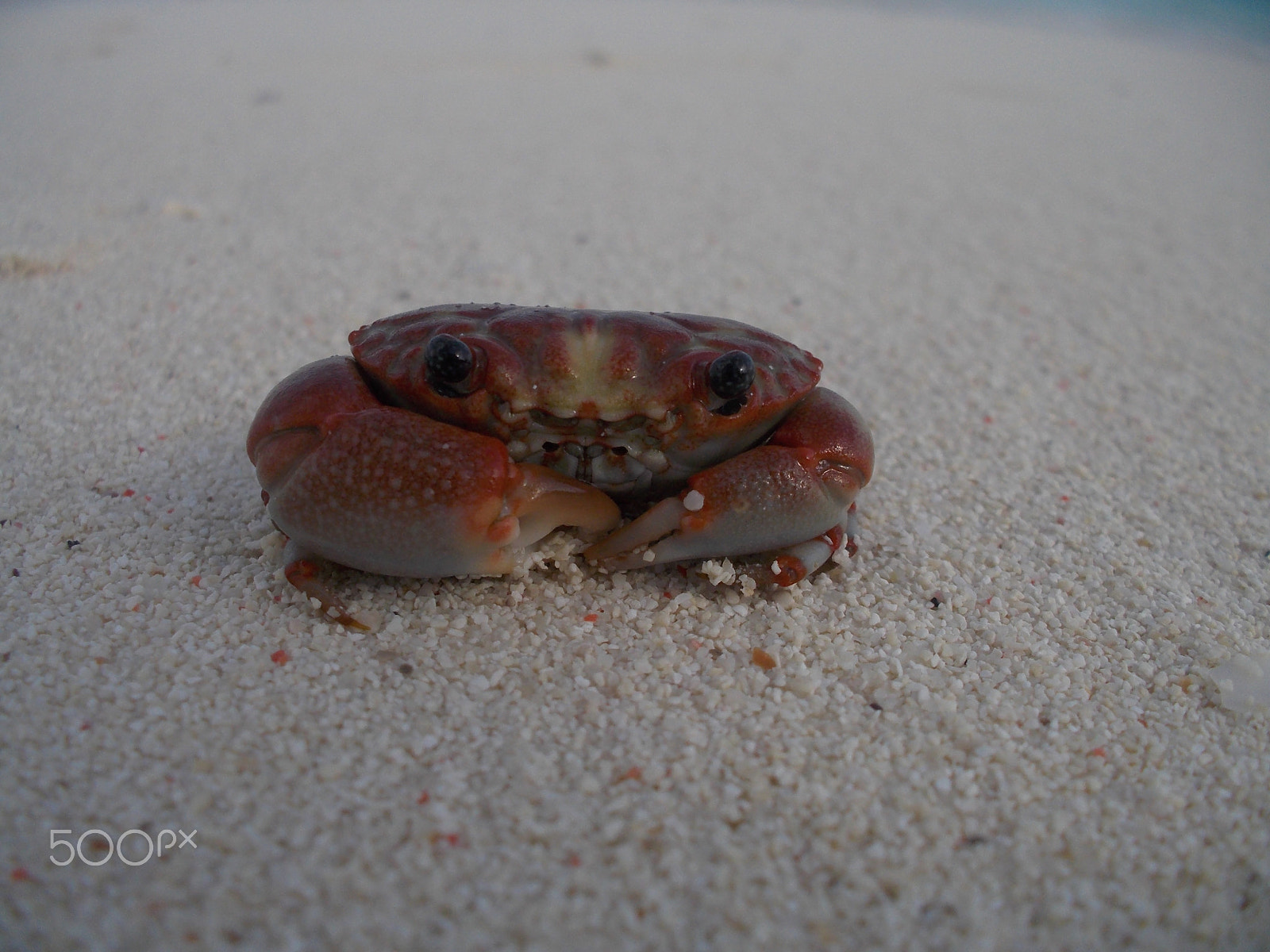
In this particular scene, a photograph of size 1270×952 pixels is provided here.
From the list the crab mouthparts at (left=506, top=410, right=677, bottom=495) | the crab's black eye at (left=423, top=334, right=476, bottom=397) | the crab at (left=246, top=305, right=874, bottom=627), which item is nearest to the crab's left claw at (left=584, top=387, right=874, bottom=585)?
the crab at (left=246, top=305, right=874, bottom=627)

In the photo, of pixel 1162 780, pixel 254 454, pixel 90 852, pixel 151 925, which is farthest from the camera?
pixel 254 454

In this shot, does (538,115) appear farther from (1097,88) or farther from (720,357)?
(1097,88)

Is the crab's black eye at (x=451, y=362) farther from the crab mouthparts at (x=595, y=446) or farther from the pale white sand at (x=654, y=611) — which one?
the pale white sand at (x=654, y=611)

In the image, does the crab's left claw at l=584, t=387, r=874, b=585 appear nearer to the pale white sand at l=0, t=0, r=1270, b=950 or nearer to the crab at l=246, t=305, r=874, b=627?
the crab at l=246, t=305, r=874, b=627

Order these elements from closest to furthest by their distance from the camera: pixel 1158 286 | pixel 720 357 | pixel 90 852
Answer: pixel 90 852 < pixel 720 357 < pixel 1158 286

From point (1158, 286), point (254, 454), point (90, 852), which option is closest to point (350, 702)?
point (90, 852)

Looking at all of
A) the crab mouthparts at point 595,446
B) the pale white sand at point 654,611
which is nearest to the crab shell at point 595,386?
the crab mouthparts at point 595,446

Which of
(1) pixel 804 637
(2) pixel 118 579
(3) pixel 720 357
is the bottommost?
(2) pixel 118 579
